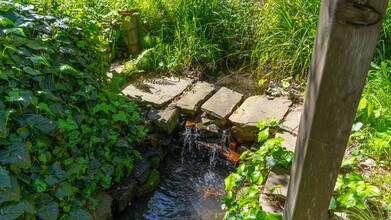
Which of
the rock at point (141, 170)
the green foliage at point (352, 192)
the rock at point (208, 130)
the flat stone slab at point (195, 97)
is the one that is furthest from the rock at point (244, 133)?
the green foliage at point (352, 192)

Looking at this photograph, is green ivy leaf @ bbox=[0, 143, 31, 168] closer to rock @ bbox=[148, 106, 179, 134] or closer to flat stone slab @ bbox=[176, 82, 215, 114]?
rock @ bbox=[148, 106, 179, 134]

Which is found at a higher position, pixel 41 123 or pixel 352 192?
pixel 41 123

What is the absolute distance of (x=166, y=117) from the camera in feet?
10.6

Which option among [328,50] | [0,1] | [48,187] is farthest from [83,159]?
[328,50]

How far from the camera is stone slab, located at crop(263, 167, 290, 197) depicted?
2240 millimetres

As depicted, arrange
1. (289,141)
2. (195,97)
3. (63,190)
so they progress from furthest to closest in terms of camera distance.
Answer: (195,97), (289,141), (63,190)

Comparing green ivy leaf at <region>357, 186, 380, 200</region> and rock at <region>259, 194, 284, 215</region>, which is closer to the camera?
green ivy leaf at <region>357, 186, 380, 200</region>

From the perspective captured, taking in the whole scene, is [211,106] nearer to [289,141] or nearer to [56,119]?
[289,141]

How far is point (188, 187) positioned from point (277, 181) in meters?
1.00

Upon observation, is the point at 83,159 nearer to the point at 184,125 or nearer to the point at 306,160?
the point at 184,125

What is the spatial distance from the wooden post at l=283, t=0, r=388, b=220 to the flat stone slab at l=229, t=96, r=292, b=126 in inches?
68.6

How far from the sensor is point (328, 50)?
1.06m

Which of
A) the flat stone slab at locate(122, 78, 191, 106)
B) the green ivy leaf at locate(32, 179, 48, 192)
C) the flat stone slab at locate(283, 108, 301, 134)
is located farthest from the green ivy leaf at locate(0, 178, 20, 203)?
the flat stone slab at locate(283, 108, 301, 134)

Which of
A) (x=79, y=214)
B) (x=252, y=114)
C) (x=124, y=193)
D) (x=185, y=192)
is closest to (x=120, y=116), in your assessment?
(x=124, y=193)
